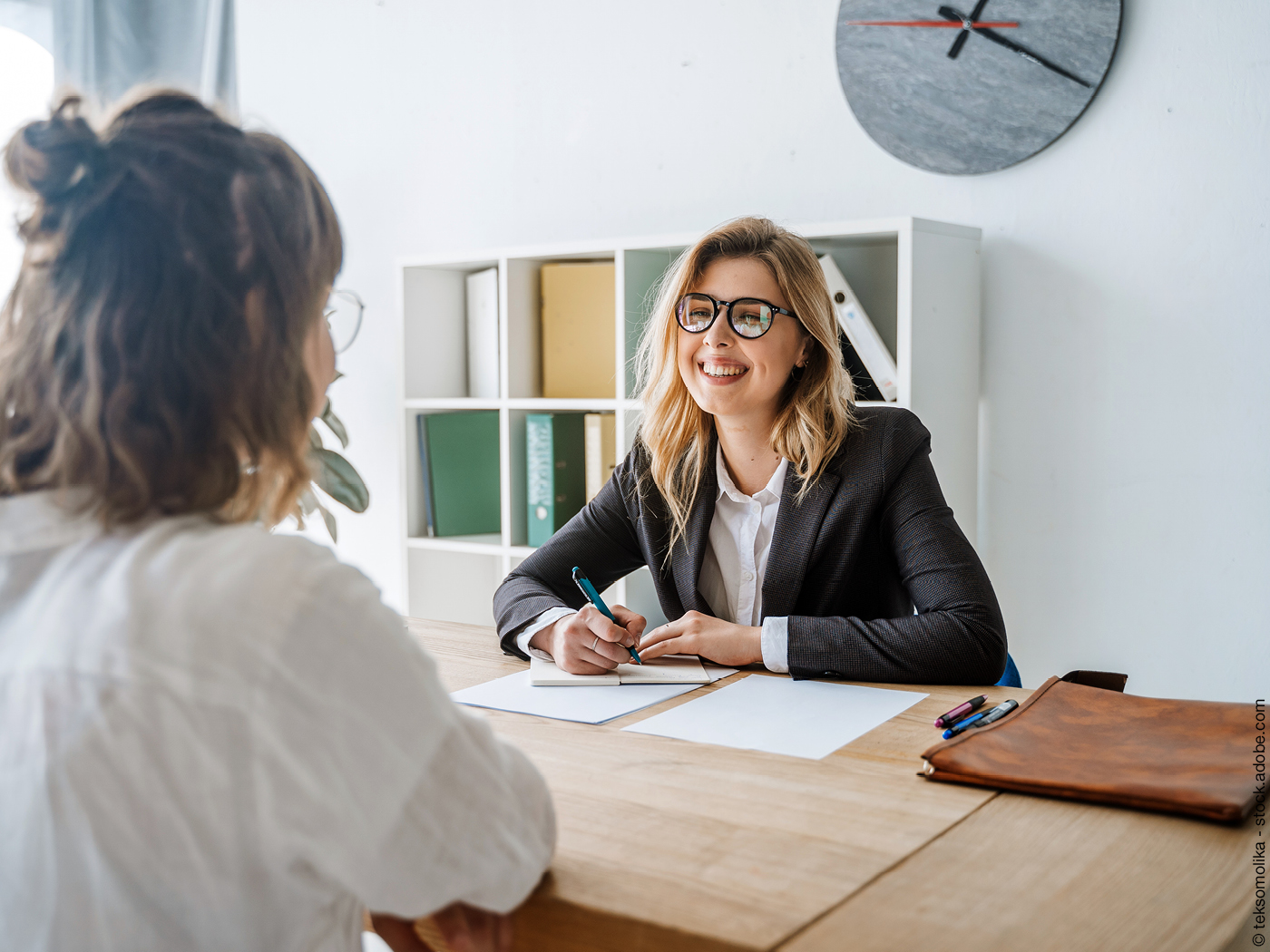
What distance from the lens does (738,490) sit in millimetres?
1828

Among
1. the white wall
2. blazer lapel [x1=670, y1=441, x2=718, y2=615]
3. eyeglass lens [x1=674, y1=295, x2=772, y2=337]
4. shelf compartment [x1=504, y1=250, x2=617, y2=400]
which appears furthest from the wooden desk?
shelf compartment [x1=504, y1=250, x2=617, y2=400]

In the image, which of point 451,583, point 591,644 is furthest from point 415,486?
point 591,644

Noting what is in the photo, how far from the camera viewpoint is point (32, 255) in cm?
67

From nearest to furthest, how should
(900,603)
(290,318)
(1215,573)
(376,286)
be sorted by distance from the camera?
(290,318) → (900,603) → (1215,573) → (376,286)

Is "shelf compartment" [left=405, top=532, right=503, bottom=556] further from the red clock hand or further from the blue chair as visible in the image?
the red clock hand

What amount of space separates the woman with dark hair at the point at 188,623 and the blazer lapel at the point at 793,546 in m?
0.98

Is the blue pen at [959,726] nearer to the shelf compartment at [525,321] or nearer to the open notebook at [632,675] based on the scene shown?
the open notebook at [632,675]

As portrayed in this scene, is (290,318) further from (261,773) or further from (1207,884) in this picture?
(1207,884)

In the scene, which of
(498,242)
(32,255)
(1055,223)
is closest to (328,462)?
(498,242)

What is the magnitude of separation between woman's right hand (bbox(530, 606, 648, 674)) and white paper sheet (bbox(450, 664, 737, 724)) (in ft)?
0.19

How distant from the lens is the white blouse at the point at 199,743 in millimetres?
594

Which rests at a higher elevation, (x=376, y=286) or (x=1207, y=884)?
(x=376, y=286)

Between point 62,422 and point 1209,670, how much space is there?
85.1 inches

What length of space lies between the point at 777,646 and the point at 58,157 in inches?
40.4
